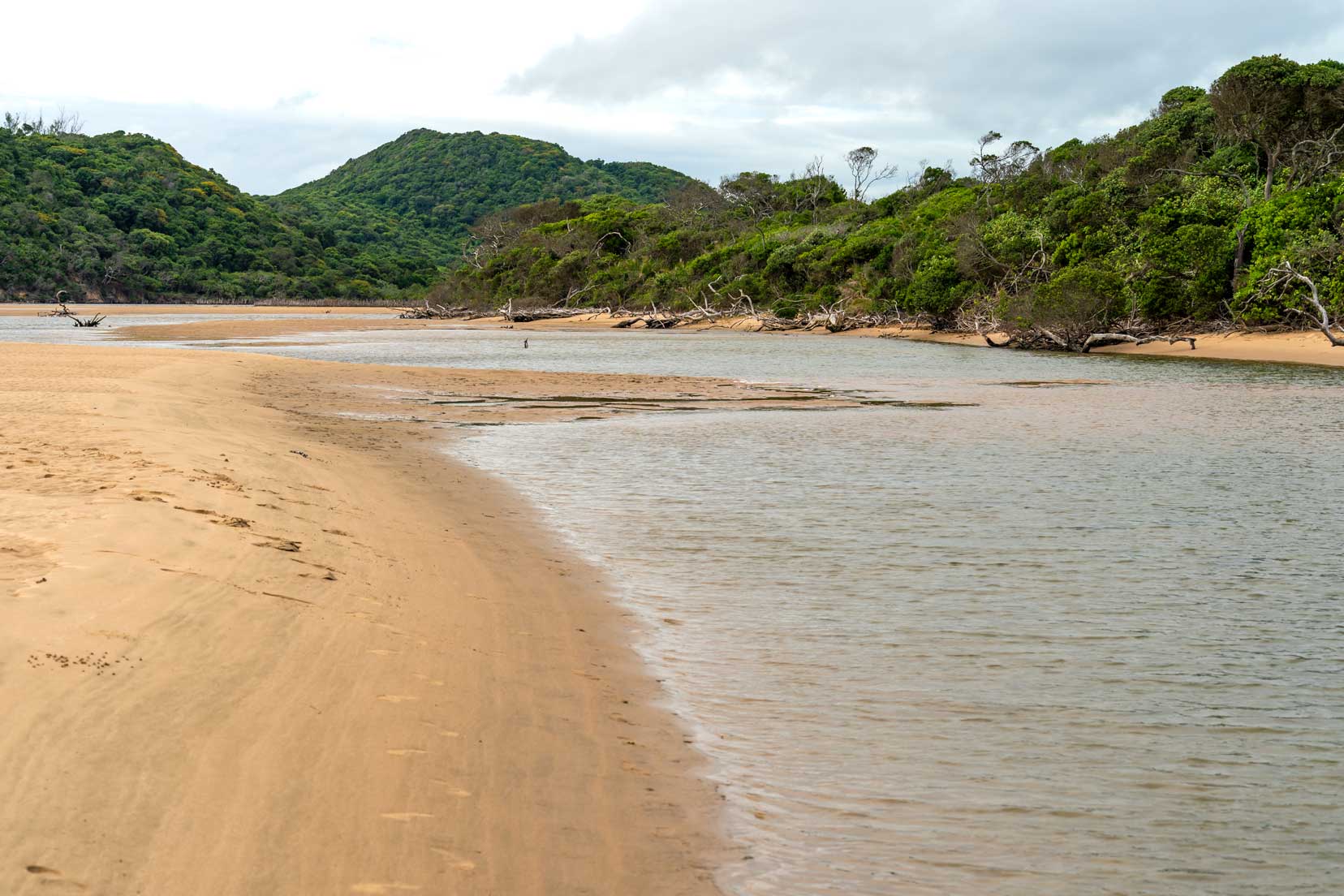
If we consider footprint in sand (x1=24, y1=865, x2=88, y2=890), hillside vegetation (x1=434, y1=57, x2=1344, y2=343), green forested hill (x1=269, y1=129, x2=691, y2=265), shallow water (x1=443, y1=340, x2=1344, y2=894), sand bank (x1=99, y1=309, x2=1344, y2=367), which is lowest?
shallow water (x1=443, y1=340, x2=1344, y2=894)

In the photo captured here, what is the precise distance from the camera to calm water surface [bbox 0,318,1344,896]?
4.09 m

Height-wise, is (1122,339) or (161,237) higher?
(161,237)

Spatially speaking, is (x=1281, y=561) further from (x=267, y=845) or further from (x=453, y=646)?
(x=267, y=845)

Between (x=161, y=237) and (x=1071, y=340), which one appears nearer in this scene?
(x=1071, y=340)

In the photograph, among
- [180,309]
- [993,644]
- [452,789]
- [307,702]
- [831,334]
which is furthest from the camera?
[180,309]

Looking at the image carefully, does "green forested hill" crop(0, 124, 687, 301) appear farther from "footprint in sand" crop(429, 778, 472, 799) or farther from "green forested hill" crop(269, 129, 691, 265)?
"footprint in sand" crop(429, 778, 472, 799)

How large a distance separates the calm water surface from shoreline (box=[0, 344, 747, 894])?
506 millimetres

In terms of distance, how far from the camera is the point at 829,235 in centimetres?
7619

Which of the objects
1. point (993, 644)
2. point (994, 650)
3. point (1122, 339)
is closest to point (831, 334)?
point (1122, 339)

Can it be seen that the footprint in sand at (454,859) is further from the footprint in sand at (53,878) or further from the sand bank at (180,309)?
the sand bank at (180,309)

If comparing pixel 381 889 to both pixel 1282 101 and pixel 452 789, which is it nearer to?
pixel 452 789

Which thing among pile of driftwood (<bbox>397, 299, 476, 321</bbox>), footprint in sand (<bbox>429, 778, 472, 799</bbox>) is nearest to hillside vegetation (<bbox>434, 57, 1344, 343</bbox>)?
pile of driftwood (<bbox>397, 299, 476, 321</bbox>)

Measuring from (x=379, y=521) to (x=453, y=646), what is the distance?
11.1ft

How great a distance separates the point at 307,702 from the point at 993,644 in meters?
4.09
